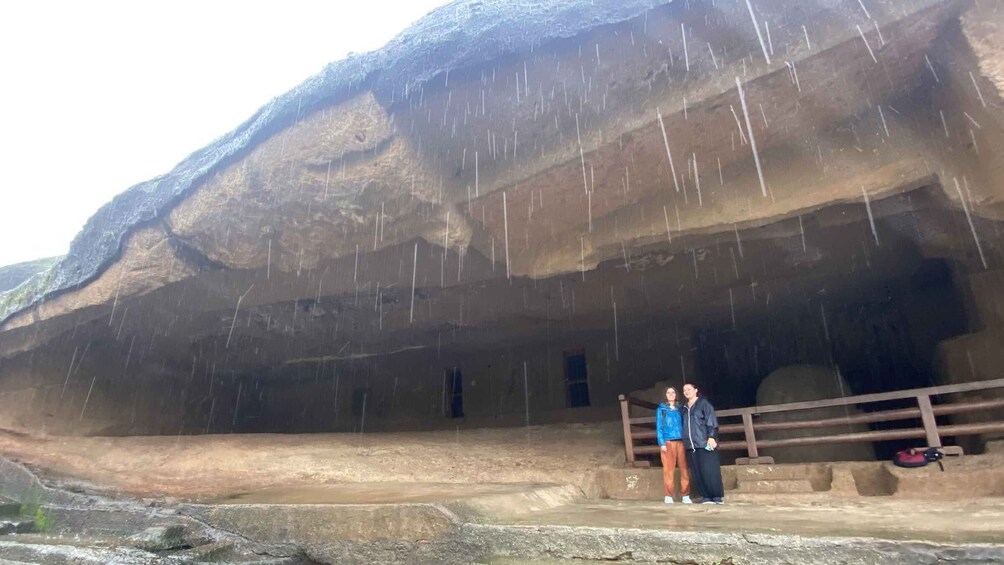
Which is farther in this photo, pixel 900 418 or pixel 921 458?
pixel 900 418

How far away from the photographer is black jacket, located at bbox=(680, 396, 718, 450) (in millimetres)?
4895

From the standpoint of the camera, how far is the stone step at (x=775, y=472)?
521cm

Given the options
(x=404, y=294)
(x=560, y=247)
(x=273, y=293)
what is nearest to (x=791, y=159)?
(x=560, y=247)

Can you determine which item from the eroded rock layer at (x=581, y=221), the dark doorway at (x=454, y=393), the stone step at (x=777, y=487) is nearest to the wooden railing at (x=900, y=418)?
the stone step at (x=777, y=487)

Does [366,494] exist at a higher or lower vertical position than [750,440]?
lower

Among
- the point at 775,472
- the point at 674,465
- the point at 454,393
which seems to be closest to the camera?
the point at 674,465

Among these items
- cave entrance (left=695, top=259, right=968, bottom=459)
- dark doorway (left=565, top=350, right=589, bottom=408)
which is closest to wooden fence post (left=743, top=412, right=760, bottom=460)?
cave entrance (left=695, top=259, right=968, bottom=459)

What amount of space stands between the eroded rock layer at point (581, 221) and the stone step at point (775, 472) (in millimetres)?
2305

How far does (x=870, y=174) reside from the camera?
527cm

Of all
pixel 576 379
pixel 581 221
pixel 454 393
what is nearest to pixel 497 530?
pixel 581 221

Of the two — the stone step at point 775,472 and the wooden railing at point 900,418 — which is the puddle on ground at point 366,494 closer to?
the stone step at point 775,472

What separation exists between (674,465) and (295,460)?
4.18 meters

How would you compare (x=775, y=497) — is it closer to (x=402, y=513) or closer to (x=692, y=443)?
(x=692, y=443)

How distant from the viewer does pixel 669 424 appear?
518 centimetres
